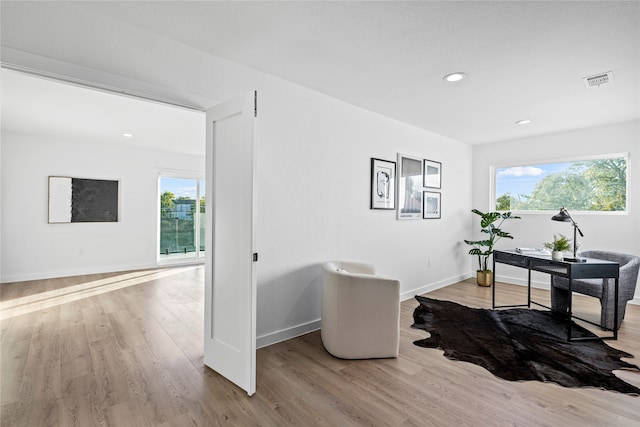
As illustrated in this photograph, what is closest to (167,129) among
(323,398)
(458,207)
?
(323,398)

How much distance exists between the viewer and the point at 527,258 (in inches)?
136

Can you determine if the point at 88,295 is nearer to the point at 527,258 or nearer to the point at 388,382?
the point at 388,382

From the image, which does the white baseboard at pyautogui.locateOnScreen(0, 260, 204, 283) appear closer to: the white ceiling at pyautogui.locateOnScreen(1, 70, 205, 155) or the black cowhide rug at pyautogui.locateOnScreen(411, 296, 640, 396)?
the white ceiling at pyautogui.locateOnScreen(1, 70, 205, 155)

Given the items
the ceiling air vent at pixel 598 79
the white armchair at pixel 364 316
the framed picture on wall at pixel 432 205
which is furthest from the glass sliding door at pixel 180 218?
the ceiling air vent at pixel 598 79

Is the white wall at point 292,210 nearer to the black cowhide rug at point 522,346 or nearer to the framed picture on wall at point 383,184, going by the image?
the framed picture on wall at point 383,184

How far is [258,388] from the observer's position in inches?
86.0

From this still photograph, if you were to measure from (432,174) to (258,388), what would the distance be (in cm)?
394

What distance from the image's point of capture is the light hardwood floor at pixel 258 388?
1878mm

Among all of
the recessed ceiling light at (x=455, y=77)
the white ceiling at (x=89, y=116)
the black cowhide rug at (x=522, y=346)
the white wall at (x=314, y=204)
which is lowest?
the black cowhide rug at (x=522, y=346)

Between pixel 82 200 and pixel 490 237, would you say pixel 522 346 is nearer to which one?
pixel 490 237

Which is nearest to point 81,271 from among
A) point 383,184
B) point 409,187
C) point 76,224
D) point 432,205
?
point 76,224

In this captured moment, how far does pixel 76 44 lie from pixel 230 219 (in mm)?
1463

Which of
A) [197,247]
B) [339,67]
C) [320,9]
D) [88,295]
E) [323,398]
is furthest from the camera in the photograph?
[197,247]

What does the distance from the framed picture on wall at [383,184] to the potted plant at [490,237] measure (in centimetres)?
203
